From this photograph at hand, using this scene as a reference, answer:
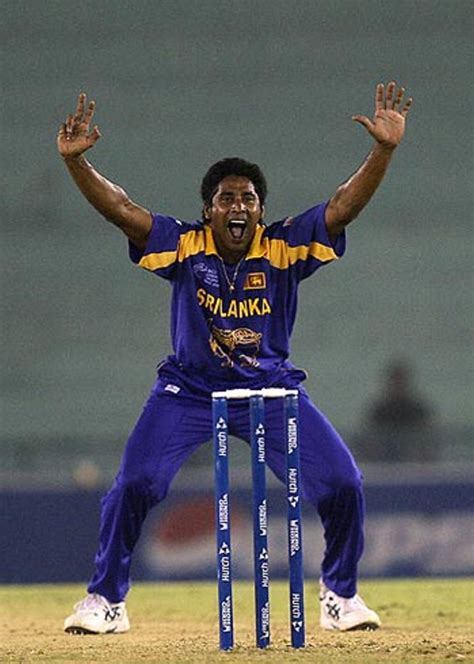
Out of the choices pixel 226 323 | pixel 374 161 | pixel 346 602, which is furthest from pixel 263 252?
pixel 346 602

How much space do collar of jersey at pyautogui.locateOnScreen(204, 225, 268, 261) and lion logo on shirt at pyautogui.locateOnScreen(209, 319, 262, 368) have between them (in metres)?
0.29

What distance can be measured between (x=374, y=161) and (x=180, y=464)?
1455 millimetres

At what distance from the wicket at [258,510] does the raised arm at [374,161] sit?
1.07 metres

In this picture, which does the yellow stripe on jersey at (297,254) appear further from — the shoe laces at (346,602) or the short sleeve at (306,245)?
the shoe laces at (346,602)

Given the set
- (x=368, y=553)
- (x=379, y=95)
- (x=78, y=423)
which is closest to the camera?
(x=379, y=95)

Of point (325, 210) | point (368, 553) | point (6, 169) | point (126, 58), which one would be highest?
point (126, 58)

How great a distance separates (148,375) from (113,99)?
2410 mm

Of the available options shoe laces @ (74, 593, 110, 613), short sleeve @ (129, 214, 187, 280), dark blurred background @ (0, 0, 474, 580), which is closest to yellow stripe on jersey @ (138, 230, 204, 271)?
short sleeve @ (129, 214, 187, 280)

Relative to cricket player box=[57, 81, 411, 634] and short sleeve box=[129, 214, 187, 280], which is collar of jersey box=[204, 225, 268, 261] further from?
short sleeve box=[129, 214, 187, 280]

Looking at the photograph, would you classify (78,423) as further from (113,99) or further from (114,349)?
(113,99)

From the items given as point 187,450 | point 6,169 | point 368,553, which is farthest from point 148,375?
point 187,450

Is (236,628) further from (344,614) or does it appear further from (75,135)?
(75,135)

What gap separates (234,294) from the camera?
6.77 meters

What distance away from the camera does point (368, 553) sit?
36.5 ft
